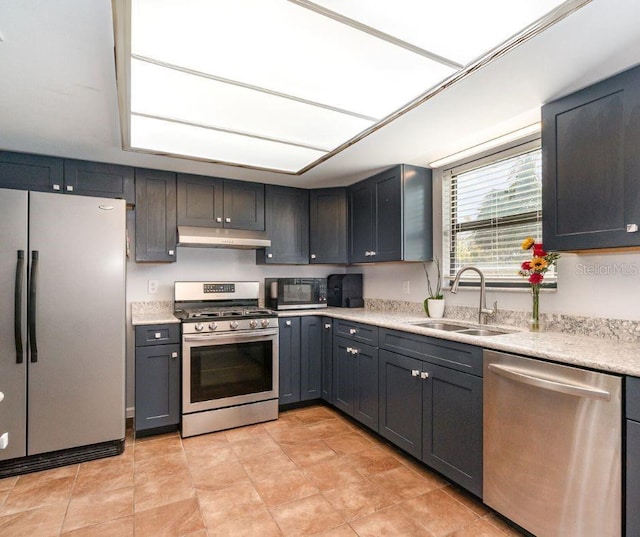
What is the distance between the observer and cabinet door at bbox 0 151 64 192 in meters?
2.72

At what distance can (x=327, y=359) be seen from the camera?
347 cm

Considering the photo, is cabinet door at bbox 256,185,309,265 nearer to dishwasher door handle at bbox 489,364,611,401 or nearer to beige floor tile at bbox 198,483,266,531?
beige floor tile at bbox 198,483,266,531

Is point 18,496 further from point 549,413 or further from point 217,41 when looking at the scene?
point 549,413

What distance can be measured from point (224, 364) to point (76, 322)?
1105 mm

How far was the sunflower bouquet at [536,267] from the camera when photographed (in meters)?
2.21

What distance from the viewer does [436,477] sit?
2.32 m

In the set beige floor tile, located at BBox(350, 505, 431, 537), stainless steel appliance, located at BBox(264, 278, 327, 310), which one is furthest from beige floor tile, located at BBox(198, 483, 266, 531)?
stainless steel appliance, located at BBox(264, 278, 327, 310)

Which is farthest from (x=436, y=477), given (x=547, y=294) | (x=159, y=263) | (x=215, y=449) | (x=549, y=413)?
(x=159, y=263)

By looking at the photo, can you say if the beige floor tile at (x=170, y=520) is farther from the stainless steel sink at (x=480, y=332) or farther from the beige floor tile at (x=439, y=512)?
the stainless steel sink at (x=480, y=332)

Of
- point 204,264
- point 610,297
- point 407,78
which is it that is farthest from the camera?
point 204,264

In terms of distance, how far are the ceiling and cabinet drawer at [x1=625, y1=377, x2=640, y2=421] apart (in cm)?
132

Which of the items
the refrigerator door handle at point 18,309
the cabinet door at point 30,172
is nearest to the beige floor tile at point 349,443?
the refrigerator door handle at point 18,309

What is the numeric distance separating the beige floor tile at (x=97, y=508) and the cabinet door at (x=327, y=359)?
1.73 metres

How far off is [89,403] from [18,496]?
58 cm
